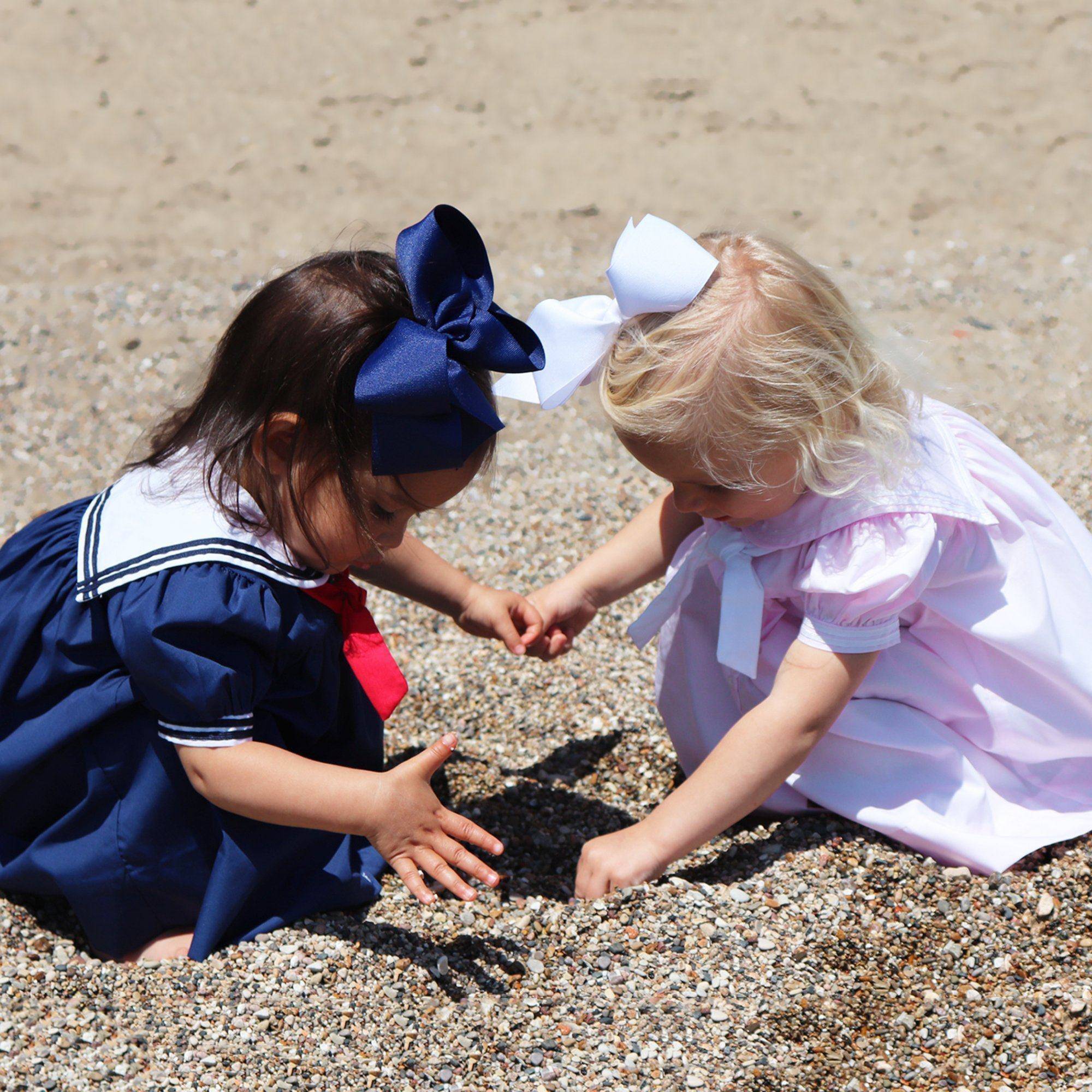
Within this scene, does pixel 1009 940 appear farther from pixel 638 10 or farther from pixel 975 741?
pixel 638 10

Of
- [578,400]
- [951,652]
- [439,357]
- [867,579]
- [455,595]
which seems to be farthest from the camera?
[578,400]

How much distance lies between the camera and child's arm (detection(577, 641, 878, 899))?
6.34 ft

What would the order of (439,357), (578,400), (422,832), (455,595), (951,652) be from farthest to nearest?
(578,400) → (455,595) → (951,652) → (422,832) → (439,357)

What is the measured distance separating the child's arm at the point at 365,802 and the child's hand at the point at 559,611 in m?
0.67

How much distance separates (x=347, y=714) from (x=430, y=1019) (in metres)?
0.57

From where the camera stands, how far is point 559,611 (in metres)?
2.39

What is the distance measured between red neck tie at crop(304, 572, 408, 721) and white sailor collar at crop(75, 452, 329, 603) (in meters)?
0.15

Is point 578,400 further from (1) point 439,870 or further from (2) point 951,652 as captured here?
(1) point 439,870

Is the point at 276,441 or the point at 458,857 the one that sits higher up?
the point at 276,441

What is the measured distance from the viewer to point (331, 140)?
5.24 m

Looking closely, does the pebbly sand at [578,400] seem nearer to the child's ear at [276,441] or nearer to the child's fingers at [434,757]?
the child's fingers at [434,757]

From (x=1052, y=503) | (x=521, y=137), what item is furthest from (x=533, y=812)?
(x=521, y=137)

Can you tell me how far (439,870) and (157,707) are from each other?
496 millimetres

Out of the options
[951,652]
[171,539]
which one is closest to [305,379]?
[171,539]
